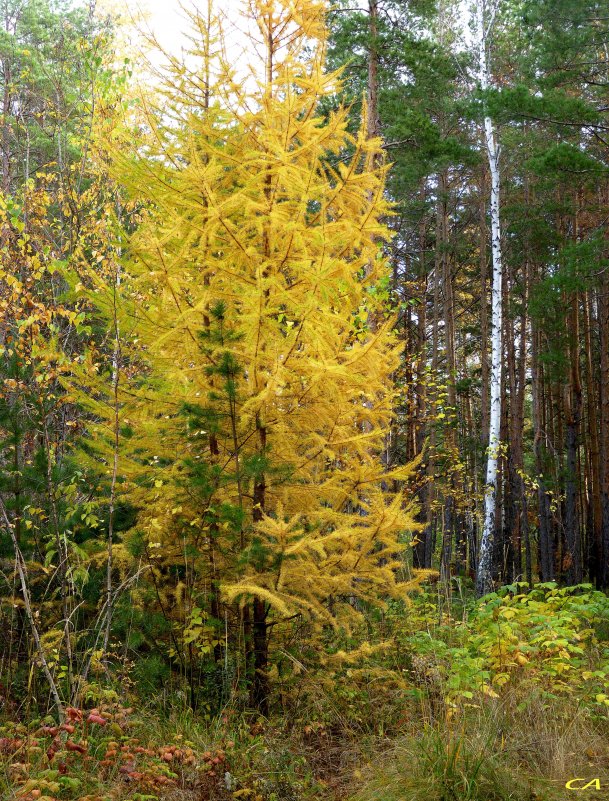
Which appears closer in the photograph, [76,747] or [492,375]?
[76,747]

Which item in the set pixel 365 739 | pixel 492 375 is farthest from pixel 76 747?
pixel 492 375

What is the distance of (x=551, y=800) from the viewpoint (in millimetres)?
3395

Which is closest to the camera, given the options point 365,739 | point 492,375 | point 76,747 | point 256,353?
point 76,747

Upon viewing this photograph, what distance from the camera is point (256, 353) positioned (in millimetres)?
4793

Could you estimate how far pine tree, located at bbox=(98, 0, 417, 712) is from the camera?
476 cm

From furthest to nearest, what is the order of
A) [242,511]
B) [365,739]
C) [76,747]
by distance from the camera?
[365,739] < [242,511] < [76,747]

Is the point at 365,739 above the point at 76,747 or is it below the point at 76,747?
below

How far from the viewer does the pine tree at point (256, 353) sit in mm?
4762

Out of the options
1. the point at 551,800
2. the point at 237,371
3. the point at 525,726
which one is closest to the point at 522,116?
the point at 237,371

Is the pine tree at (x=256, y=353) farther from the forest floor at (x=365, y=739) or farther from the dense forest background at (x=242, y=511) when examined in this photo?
the forest floor at (x=365, y=739)
